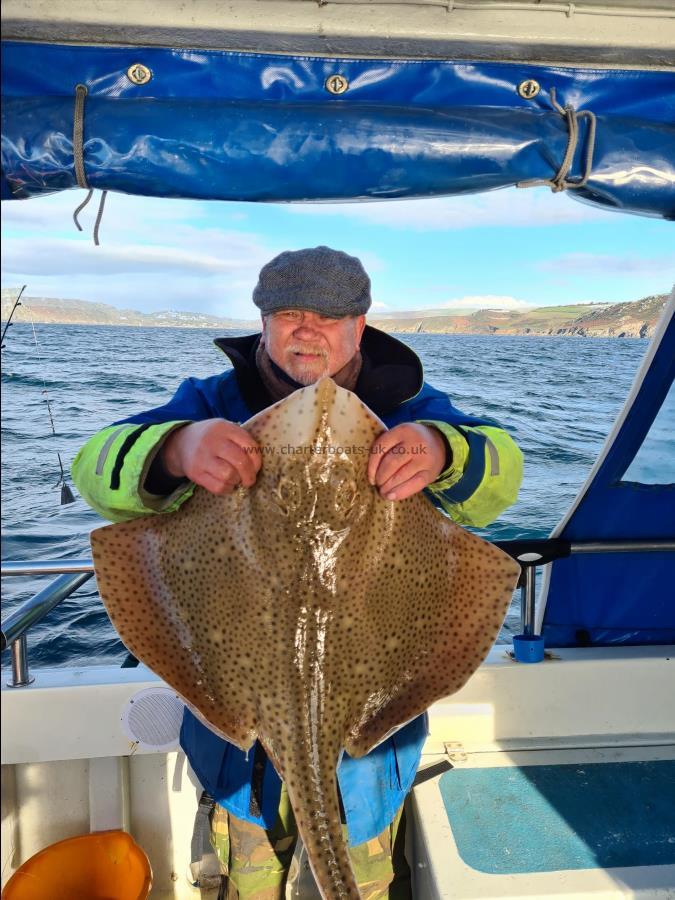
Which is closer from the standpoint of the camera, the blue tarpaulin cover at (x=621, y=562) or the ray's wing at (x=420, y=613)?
the ray's wing at (x=420, y=613)

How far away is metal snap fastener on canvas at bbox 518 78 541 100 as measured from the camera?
2.57m

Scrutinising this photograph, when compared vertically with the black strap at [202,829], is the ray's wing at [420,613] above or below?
above

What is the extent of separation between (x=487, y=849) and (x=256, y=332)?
7.95ft

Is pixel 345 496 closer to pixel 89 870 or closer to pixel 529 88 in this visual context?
pixel 529 88

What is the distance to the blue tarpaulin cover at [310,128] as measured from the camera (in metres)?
2.34

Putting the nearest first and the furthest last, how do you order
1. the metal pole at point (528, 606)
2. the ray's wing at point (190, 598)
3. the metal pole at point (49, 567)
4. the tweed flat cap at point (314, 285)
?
the ray's wing at point (190, 598), the tweed flat cap at point (314, 285), the metal pole at point (49, 567), the metal pole at point (528, 606)

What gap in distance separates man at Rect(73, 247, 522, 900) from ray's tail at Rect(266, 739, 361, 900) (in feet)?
2.09

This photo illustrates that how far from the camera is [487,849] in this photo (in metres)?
3.08

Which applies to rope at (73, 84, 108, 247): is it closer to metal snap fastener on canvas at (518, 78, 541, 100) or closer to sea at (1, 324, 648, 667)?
sea at (1, 324, 648, 667)

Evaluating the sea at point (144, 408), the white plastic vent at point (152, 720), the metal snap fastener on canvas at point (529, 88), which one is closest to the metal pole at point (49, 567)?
the white plastic vent at point (152, 720)

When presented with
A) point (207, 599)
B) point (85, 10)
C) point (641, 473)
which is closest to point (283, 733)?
point (207, 599)

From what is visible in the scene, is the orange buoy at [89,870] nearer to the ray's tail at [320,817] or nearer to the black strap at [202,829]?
the black strap at [202,829]

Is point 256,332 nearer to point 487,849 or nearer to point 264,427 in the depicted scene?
point 264,427

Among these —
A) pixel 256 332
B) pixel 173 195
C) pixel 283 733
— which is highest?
pixel 173 195
